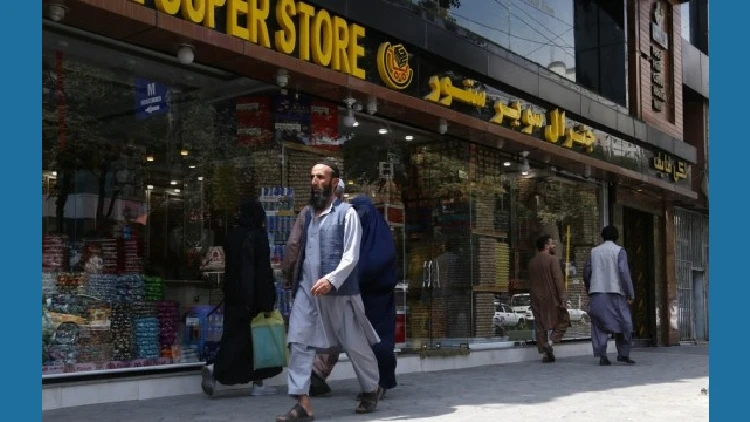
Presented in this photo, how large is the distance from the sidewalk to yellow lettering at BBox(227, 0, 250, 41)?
3.36 metres

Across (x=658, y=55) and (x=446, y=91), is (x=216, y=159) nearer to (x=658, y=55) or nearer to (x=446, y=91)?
(x=446, y=91)

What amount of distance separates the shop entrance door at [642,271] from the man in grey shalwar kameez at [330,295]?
12.7 m

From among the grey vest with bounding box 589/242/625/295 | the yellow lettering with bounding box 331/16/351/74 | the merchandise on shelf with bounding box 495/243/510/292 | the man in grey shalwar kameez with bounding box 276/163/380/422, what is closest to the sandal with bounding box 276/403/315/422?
the man in grey shalwar kameez with bounding box 276/163/380/422

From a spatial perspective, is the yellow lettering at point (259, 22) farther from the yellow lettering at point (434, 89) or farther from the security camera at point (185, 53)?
the yellow lettering at point (434, 89)

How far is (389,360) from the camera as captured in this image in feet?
23.6

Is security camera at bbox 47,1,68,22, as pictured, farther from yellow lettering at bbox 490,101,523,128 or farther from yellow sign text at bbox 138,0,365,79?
yellow lettering at bbox 490,101,523,128

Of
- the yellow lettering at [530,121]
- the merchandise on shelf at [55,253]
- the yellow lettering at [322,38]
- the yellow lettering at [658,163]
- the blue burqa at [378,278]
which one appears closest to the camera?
the blue burqa at [378,278]

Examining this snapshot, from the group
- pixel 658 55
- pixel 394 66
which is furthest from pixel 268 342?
pixel 658 55

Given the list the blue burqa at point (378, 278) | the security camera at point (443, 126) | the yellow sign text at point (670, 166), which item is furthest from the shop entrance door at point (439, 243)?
the yellow sign text at point (670, 166)

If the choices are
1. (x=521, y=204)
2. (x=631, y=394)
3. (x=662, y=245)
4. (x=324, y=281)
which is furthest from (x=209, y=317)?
(x=662, y=245)

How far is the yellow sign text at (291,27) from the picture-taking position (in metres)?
7.72

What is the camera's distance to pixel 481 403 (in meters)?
7.38

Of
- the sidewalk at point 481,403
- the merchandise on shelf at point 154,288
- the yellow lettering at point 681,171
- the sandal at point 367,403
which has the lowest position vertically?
the sidewalk at point 481,403

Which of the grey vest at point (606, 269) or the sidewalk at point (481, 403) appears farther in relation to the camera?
the grey vest at point (606, 269)
